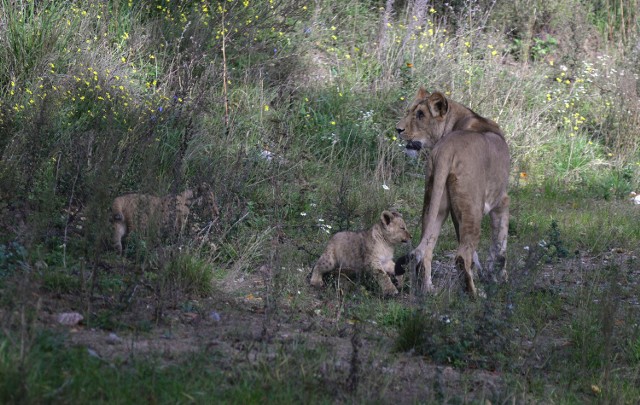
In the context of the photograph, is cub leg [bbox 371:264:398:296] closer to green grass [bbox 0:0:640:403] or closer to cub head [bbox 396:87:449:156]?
green grass [bbox 0:0:640:403]

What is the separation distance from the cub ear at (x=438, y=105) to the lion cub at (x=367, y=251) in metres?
Answer: 1.37

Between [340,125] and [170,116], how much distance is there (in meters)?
2.73

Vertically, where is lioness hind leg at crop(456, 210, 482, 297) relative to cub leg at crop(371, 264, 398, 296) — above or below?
above

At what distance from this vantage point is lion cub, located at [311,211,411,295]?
7.99 meters

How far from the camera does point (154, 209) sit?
24.7 feet

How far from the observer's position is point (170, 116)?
10.5 m

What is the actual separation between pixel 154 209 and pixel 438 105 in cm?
295

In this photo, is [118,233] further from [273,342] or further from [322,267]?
[273,342]

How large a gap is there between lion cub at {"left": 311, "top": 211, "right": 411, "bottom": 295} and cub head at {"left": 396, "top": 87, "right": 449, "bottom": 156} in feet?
4.17

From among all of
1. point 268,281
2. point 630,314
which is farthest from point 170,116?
point 630,314

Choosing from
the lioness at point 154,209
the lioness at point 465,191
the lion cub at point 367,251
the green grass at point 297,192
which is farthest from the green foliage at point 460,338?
the lioness at point 154,209

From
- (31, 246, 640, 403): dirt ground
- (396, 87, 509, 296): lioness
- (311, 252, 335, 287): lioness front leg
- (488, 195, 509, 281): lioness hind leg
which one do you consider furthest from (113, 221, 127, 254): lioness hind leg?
(488, 195, 509, 281): lioness hind leg

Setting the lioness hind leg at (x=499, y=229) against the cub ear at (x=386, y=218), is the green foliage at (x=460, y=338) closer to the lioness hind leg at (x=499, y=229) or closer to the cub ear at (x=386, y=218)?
the cub ear at (x=386, y=218)

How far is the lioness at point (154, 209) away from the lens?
7273 mm
